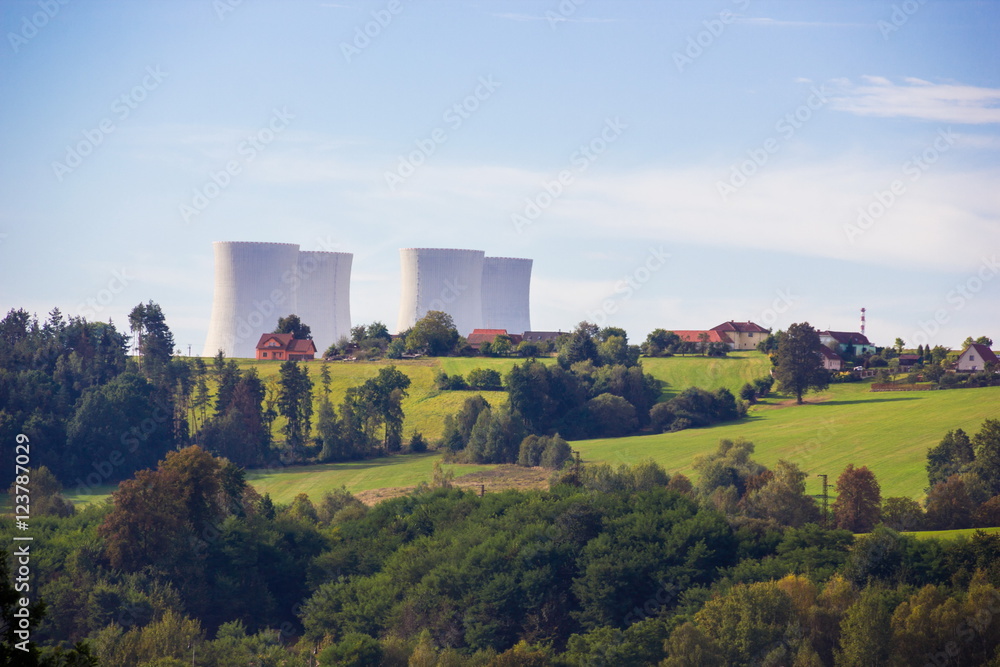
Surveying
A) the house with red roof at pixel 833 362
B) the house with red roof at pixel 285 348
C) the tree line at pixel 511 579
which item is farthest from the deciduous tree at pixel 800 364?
the house with red roof at pixel 285 348

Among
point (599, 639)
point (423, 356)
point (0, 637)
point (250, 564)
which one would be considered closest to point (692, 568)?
point (599, 639)

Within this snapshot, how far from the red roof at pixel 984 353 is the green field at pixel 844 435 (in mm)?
7413

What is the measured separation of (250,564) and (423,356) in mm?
40716

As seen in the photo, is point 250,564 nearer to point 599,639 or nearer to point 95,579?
point 95,579

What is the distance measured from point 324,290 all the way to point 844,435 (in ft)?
118

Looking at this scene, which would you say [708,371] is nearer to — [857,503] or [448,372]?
[448,372]

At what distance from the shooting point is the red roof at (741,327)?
98.5 meters

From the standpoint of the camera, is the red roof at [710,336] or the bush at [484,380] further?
the red roof at [710,336]

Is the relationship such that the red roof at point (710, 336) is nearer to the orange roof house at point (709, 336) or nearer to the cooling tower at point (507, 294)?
the orange roof house at point (709, 336)

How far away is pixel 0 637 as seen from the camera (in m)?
13.3

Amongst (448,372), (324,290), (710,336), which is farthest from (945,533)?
(710,336)

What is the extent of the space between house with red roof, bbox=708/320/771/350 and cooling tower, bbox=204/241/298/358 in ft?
140

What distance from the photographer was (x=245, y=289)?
68688mm

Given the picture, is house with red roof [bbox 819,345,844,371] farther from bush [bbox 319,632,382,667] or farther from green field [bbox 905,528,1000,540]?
bush [bbox 319,632,382,667]
